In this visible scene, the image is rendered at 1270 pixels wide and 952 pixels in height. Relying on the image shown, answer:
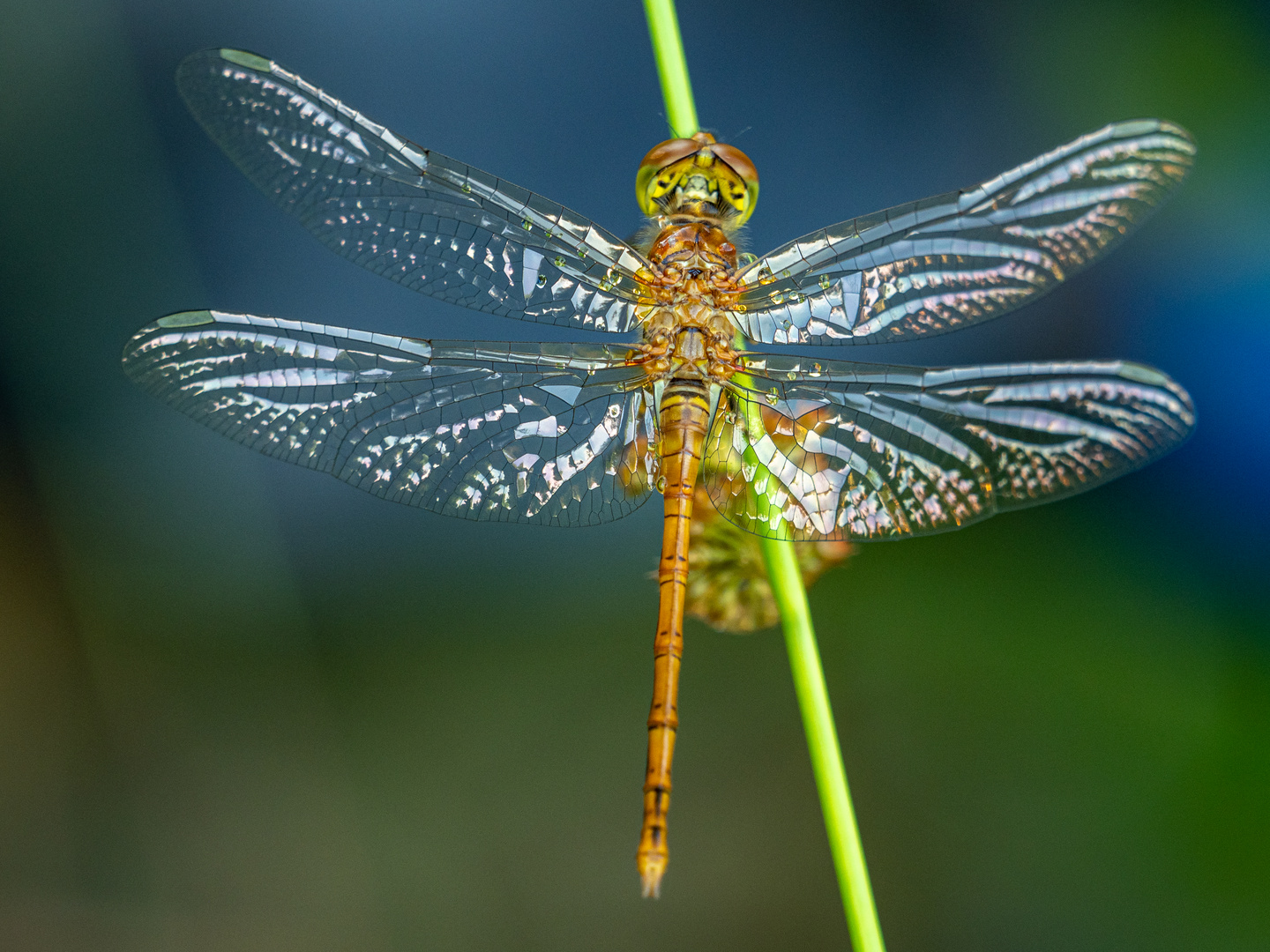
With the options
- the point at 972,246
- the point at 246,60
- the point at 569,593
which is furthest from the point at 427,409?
the point at 569,593

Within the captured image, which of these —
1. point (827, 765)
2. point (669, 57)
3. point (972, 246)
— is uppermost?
point (669, 57)

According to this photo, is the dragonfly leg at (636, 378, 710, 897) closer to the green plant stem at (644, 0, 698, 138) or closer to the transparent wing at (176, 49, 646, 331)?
the transparent wing at (176, 49, 646, 331)

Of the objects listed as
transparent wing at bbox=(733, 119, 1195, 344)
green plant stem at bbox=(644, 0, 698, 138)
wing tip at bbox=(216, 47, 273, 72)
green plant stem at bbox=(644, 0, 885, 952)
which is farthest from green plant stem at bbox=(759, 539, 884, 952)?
wing tip at bbox=(216, 47, 273, 72)

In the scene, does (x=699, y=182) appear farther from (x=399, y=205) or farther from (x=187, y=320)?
(x=187, y=320)

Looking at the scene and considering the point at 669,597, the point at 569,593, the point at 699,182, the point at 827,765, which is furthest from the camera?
the point at 569,593

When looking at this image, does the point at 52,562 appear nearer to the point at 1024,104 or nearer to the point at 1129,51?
the point at 1024,104

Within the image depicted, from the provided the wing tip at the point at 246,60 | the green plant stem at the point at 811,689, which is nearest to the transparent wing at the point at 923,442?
the green plant stem at the point at 811,689

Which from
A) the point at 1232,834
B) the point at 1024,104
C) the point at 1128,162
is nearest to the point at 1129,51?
the point at 1024,104
